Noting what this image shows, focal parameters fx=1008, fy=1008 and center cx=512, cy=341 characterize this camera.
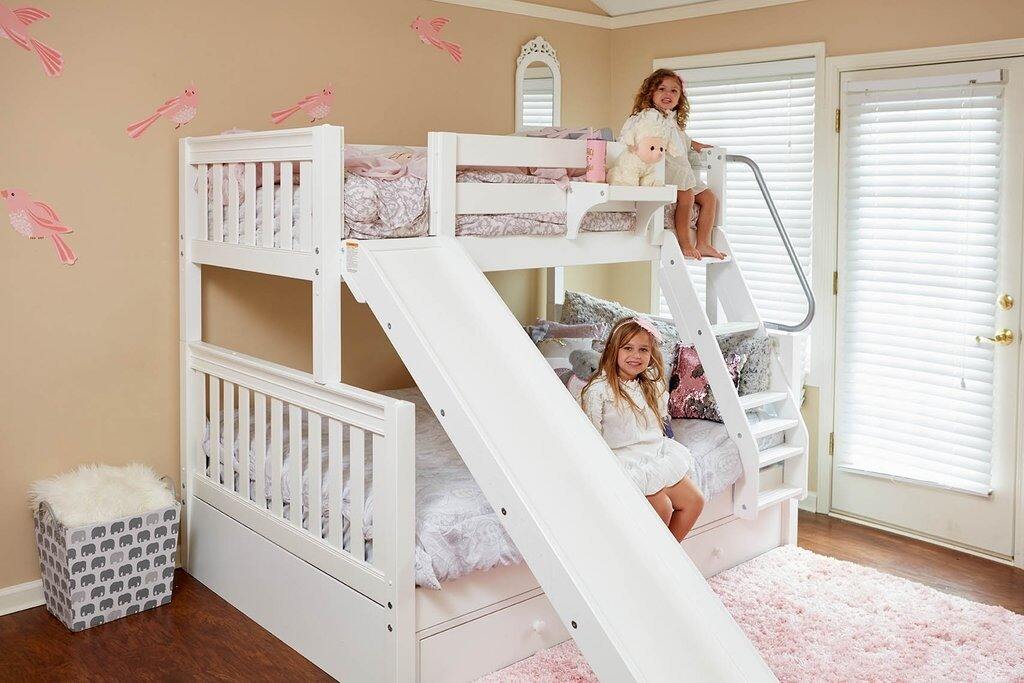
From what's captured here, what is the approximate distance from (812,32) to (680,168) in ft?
3.62

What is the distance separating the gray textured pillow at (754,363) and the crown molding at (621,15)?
4.74ft

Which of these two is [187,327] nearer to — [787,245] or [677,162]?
[677,162]

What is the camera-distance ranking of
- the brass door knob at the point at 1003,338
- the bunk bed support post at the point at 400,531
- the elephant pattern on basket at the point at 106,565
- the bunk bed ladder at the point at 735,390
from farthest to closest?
the brass door knob at the point at 1003,338 < the bunk bed ladder at the point at 735,390 < the elephant pattern on basket at the point at 106,565 < the bunk bed support post at the point at 400,531

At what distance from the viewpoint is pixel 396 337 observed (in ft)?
8.02

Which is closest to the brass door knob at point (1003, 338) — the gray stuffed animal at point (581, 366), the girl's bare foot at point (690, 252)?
the girl's bare foot at point (690, 252)

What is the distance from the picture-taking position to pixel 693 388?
375cm

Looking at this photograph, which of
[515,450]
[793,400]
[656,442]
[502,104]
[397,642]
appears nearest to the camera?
[515,450]

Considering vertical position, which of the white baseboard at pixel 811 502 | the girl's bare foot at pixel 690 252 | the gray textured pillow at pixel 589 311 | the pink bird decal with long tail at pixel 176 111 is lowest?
the white baseboard at pixel 811 502

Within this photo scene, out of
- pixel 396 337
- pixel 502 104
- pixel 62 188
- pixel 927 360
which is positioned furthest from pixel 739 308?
pixel 62 188

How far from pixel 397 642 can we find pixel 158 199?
1.69 metres

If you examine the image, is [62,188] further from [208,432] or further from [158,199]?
[208,432]

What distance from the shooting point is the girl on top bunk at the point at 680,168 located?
3404 millimetres

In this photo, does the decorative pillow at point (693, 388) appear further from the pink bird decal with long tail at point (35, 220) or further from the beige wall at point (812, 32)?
the pink bird decal with long tail at point (35, 220)

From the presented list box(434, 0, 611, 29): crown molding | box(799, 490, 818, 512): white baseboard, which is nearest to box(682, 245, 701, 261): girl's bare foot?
box(799, 490, 818, 512): white baseboard
